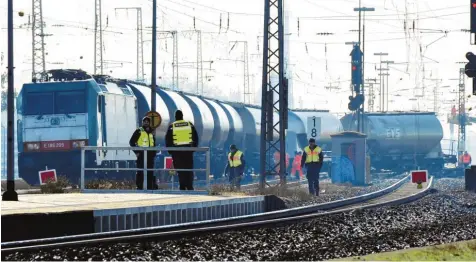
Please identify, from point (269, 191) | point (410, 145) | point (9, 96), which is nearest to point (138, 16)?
point (410, 145)

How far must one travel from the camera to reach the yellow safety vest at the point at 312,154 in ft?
113

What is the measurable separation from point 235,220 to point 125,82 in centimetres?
2640

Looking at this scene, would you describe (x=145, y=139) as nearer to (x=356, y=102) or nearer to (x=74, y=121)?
(x=74, y=121)

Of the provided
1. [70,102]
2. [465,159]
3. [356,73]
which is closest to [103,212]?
[70,102]

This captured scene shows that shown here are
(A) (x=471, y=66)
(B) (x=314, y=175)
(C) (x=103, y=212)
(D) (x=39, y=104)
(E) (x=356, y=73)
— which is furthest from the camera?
(E) (x=356, y=73)

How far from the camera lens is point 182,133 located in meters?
24.0

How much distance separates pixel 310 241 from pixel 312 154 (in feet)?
63.4

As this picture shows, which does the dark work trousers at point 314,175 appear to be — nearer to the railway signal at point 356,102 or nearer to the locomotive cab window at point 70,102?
the locomotive cab window at point 70,102

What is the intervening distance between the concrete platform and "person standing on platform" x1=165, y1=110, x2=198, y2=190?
81 cm

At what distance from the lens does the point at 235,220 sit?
1848 cm

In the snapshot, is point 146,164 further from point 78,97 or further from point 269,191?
point 78,97

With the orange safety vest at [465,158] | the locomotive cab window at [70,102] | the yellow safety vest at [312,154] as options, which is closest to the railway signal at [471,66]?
the yellow safety vest at [312,154]

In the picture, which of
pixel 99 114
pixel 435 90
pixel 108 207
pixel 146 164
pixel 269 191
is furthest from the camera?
pixel 435 90

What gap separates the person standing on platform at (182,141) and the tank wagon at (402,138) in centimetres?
5241
